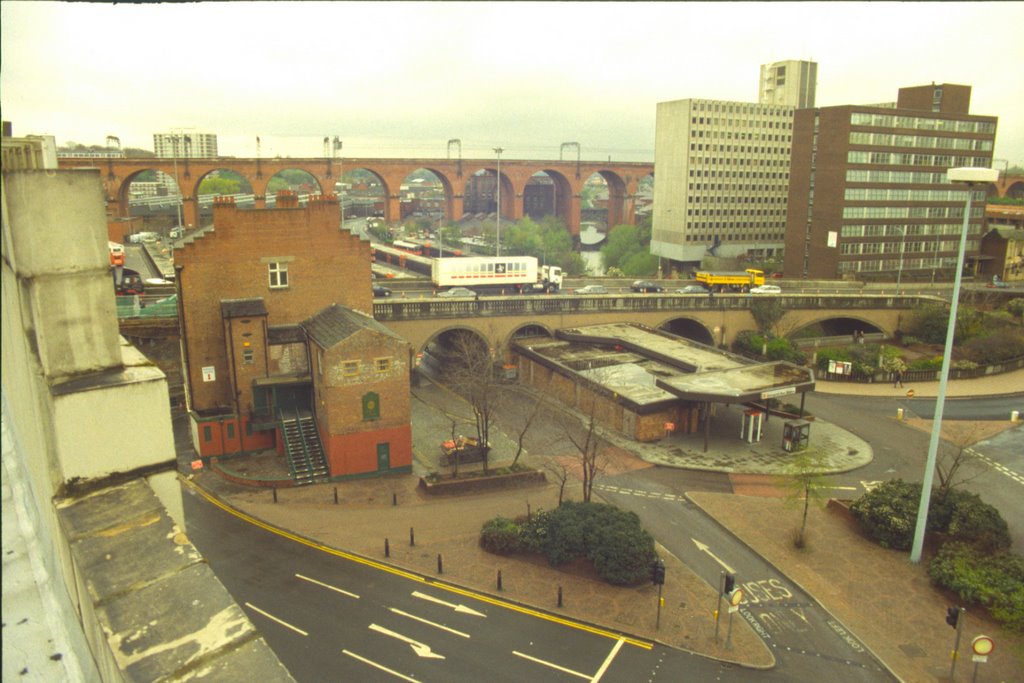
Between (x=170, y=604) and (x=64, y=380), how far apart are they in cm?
255

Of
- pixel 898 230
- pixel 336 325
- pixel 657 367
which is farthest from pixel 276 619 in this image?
pixel 898 230

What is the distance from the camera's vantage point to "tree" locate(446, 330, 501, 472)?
28719mm

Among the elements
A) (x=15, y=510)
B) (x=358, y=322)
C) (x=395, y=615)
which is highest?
(x=15, y=510)

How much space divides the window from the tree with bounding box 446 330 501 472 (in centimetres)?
837

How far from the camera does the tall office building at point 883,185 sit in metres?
63.0

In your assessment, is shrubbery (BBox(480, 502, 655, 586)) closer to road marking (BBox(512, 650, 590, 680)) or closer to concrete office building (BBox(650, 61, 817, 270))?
road marking (BBox(512, 650, 590, 680))

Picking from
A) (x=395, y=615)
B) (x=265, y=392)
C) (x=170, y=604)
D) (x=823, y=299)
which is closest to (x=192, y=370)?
(x=265, y=392)

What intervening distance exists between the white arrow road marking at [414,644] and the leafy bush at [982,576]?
14.1 meters

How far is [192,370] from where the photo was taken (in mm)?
30766

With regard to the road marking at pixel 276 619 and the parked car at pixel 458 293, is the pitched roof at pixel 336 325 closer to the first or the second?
the road marking at pixel 276 619

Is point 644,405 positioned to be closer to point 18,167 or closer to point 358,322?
point 358,322

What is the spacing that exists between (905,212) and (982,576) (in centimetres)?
5471

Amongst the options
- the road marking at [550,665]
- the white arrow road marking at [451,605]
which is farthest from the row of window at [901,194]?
the road marking at [550,665]

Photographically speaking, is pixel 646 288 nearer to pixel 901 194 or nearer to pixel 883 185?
pixel 883 185
